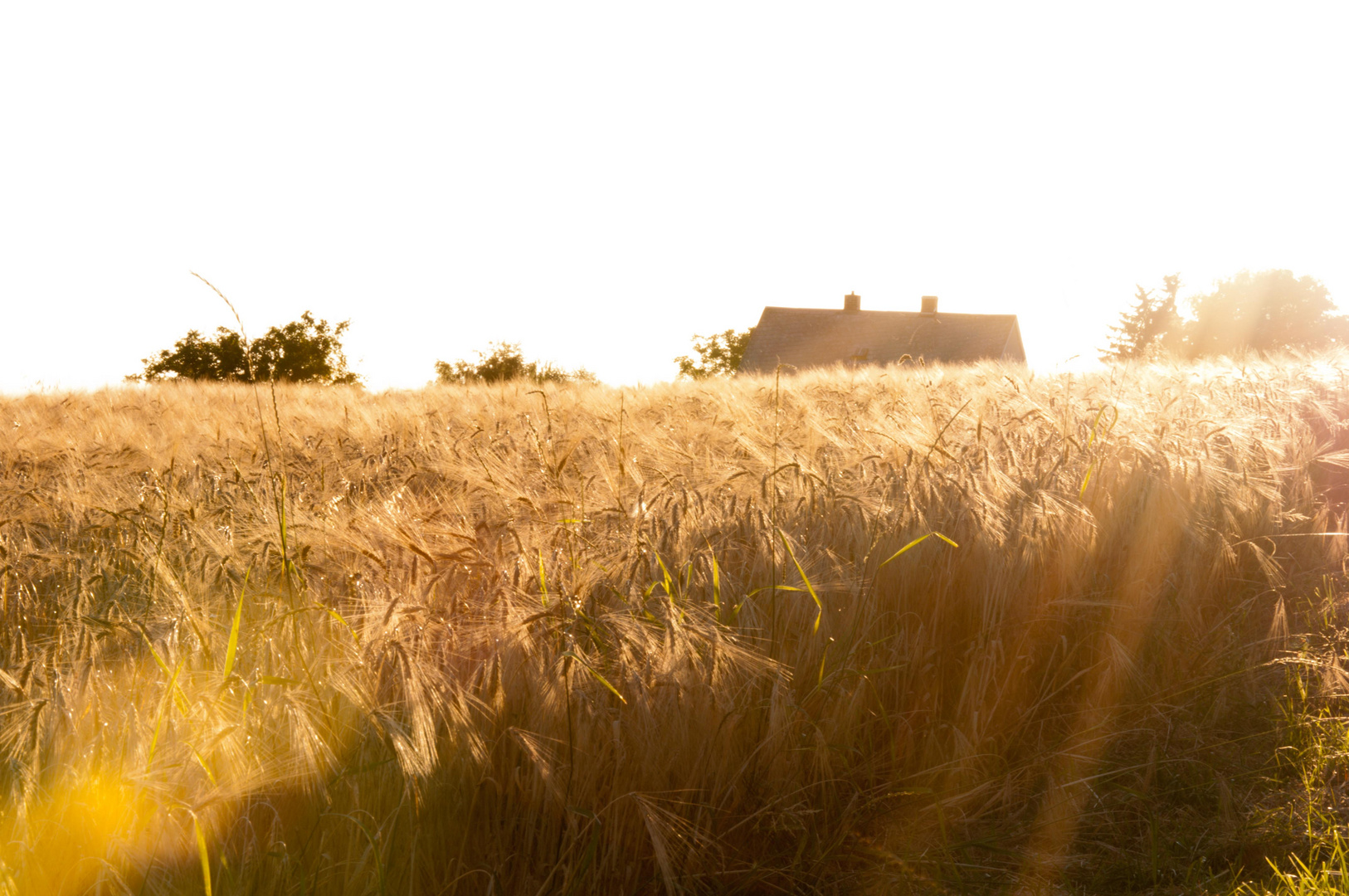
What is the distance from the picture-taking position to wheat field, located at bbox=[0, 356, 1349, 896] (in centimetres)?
157

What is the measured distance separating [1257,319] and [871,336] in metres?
36.7

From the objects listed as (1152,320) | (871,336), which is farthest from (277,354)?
(1152,320)

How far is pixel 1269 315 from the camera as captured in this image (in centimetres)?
5281

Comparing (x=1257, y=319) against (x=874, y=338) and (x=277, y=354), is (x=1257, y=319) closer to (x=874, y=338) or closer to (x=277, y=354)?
(x=874, y=338)

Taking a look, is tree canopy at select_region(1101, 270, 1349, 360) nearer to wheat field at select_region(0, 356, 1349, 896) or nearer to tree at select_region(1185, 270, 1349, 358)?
tree at select_region(1185, 270, 1349, 358)

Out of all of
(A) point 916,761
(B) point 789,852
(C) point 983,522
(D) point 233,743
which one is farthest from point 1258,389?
(D) point 233,743

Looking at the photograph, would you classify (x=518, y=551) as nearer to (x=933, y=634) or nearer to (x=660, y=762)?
(x=660, y=762)

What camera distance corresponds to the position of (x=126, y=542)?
2.78m

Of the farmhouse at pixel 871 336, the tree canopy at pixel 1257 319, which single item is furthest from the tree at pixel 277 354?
the tree canopy at pixel 1257 319

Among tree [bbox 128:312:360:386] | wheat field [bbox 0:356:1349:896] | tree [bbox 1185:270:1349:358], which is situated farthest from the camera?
tree [bbox 1185:270:1349:358]

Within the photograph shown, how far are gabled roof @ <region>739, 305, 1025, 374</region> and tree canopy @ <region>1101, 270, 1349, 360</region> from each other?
2221 centimetres

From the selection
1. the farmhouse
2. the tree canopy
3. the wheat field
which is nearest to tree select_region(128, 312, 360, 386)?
the farmhouse

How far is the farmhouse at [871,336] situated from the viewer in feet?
107

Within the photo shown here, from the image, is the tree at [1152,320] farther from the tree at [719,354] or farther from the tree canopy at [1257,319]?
the tree at [719,354]
